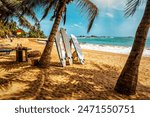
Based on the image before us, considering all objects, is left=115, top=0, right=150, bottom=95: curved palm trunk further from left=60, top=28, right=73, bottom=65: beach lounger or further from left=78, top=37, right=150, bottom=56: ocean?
left=78, top=37, right=150, bottom=56: ocean

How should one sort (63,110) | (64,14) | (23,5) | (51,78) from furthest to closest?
(64,14)
(23,5)
(51,78)
(63,110)

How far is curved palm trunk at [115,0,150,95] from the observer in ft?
18.5

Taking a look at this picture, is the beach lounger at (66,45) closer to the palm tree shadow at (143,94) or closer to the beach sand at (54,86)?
the beach sand at (54,86)

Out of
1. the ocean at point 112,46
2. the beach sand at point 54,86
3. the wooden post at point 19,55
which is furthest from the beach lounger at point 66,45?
the ocean at point 112,46

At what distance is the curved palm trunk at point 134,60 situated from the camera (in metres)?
5.62

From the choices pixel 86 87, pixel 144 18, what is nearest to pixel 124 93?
pixel 86 87

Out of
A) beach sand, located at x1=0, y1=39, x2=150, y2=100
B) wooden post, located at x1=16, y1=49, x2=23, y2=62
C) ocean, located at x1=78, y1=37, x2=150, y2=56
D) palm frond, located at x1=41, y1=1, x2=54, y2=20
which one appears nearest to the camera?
beach sand, located at x1=0, y1=39, x2=150, y2=100

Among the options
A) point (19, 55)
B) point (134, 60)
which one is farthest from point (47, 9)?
point (134, 60)

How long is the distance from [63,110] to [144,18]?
11.1 ft

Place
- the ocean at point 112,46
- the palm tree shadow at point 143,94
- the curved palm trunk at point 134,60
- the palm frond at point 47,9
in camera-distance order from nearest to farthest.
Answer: the curved palm trunk at point 134,60, the palm tree shadow at point 143,94, the palm frond at point 47,9, the ocean at point 112,46

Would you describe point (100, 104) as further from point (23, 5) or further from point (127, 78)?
point (23, 5)

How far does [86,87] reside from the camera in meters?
6.39

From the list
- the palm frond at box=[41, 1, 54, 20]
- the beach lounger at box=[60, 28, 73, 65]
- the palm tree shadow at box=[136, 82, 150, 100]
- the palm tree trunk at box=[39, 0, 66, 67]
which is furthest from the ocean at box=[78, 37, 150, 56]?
the palm tree shadow at box=[136, 82, 150, 100]

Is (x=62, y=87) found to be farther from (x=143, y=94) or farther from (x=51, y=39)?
(x=51, y=39)
